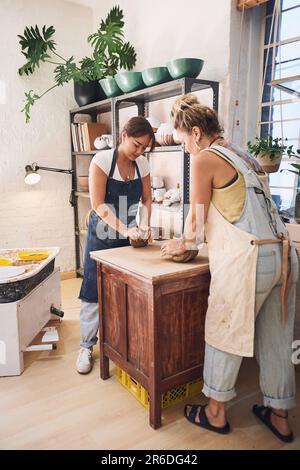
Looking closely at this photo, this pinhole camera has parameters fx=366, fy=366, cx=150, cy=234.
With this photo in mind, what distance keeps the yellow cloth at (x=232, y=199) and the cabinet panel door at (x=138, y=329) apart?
1.77 ft

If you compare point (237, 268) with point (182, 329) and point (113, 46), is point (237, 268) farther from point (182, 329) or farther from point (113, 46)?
point (113, 46)

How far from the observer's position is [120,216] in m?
2.33

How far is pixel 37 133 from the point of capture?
155 inches

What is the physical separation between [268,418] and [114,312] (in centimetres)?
94

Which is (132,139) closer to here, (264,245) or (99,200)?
(99,200)

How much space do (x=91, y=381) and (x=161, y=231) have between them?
4.66 ft

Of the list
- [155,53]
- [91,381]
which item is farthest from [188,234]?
[155,53]

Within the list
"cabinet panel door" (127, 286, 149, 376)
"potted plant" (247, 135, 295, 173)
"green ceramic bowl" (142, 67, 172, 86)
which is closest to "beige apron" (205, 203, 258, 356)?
"cabinet panel door" (127, 286, 149, 376)

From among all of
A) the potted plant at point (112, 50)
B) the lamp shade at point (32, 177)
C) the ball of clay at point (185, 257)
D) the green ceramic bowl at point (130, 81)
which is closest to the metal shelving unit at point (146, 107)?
the green ceramic bowl at point (130, 81)

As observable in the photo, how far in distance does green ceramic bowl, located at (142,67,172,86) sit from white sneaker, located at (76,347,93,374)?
206 centimetres

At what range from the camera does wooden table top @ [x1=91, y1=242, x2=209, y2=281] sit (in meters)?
1.67

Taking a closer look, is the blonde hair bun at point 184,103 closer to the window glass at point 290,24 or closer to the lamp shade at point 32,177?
the window glass at point 290,24

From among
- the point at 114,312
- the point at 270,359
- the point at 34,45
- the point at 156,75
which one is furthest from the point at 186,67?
the point at 270,359

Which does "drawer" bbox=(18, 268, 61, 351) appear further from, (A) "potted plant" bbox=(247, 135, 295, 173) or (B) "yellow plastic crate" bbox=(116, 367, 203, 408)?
(A) "potted plant" bbox=(247, 135, 295, 173)
